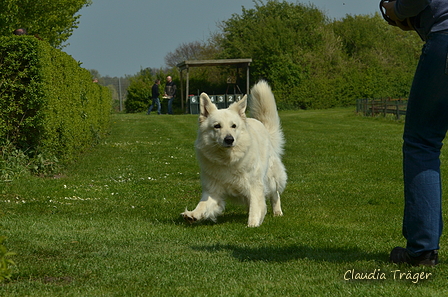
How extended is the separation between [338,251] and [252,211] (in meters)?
1.80

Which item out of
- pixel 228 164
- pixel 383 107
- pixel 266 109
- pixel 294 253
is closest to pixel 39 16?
pixel 383 107

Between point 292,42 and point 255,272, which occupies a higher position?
point 292,42

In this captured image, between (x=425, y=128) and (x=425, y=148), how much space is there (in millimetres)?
141

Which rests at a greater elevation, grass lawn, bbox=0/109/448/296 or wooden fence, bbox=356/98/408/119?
wooden fence, bbox=356/98/408/119

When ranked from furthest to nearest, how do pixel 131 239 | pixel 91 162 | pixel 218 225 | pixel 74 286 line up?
pixel 91 162
pixel 218 225
pixel 131 239
pixel 74 286

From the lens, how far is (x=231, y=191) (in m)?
6.78

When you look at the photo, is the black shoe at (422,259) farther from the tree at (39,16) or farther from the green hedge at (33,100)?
the tree at (39,16)

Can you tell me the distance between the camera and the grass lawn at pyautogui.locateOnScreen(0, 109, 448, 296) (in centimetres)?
378

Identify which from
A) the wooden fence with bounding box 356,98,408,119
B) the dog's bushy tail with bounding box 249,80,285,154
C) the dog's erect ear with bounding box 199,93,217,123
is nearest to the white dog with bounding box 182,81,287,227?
the dog's erect ear with bounding box 199,93,217,123

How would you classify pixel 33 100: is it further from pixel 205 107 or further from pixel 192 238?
pixel 192 238

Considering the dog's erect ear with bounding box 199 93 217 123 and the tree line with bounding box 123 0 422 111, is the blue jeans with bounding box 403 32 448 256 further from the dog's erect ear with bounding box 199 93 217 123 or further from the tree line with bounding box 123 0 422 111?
the tree line with bounding box 123 0 422 111

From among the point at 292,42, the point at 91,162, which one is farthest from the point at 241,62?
the point at 91,162

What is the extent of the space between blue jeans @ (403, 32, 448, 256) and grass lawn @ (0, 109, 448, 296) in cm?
28

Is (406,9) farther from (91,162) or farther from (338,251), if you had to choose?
(91,162)
